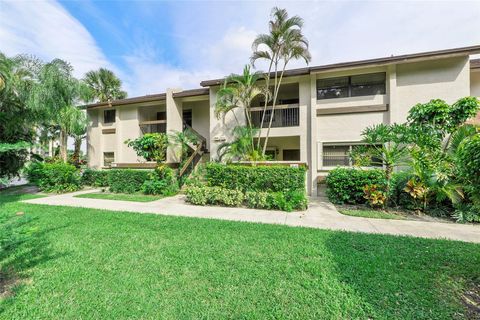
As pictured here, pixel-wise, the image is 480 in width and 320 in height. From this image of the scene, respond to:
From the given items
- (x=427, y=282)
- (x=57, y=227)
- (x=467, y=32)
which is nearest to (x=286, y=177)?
(x=427, y=282)

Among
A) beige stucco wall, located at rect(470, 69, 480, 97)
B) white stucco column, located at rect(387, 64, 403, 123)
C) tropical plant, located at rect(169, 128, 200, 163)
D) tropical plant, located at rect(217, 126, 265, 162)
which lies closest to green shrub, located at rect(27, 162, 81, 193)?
tropical plant, located at rect(169, 128, 200, 163)

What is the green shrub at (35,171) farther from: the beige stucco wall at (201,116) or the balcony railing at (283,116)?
the balcony railing at (283,116)

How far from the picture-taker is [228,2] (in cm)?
891

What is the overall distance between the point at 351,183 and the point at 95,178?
48.9ft

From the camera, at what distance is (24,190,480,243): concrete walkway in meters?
5.28

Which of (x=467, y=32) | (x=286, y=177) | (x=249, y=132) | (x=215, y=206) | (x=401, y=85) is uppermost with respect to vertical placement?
(x=467, y=32)

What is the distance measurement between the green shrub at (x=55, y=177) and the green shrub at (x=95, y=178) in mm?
1195

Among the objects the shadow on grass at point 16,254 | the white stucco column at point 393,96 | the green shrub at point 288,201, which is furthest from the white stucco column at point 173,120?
the white stucco column at point 393,96

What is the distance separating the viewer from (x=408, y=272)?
323 cm

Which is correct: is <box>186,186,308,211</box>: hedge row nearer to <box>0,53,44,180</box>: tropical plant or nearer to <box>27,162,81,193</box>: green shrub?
<box>27,162,81,193</box>: green shrub

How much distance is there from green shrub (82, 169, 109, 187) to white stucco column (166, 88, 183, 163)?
14.8 ft

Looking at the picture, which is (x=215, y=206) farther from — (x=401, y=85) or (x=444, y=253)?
(x=401, y=85)

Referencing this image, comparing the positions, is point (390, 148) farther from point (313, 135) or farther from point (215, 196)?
point (215, 196)

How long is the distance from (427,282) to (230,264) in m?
3.00
